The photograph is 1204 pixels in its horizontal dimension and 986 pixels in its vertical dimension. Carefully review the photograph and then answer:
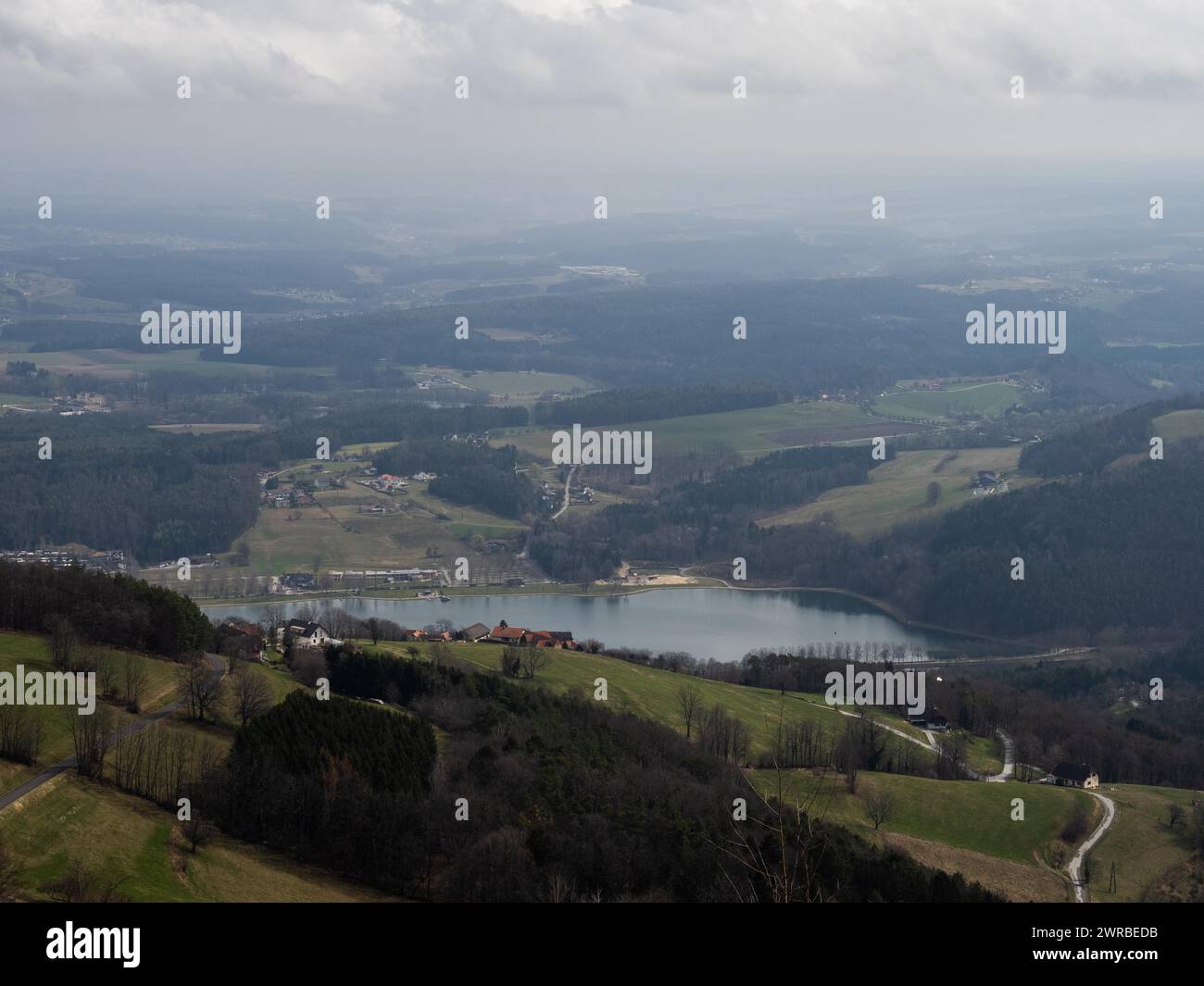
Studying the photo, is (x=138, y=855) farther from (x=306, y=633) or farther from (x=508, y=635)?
(x=508, y=635)

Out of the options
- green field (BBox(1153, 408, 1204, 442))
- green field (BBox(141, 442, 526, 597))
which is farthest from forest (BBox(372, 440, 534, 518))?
green field (BBox(1153, 408, 1204, 442))

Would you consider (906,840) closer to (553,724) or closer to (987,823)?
(987,823)

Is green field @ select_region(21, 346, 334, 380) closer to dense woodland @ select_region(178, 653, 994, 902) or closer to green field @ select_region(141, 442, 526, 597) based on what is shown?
green field @ select_region(141, 442, 526, 597)

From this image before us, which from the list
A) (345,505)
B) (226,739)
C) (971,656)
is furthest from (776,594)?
(226,739)

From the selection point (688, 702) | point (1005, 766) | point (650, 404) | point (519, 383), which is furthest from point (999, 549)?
point (519, 383)

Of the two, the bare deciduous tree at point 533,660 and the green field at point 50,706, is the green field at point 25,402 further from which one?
the green field at point 50,706

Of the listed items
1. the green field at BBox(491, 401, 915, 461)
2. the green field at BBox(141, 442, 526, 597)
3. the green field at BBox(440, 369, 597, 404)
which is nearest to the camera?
the green field at BBox(141, 442, 526, 597)
